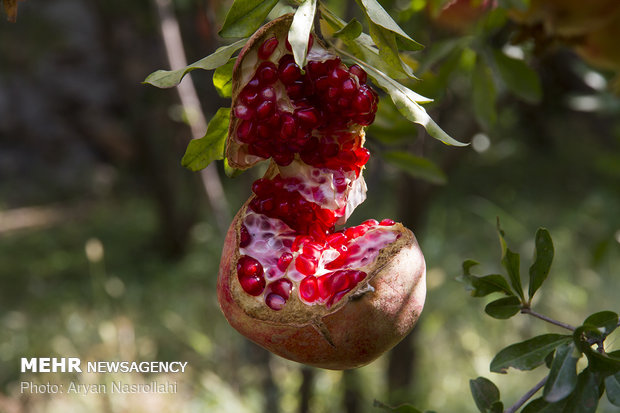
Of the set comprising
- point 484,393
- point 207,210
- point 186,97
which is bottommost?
point 207,210

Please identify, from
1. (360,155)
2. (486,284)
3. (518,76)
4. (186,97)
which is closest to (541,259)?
(486,284)

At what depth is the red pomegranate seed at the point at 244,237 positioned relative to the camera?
0.54m

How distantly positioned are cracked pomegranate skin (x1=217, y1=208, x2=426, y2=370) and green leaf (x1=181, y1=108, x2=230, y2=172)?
131mm

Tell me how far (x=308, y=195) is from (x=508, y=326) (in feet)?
7.43

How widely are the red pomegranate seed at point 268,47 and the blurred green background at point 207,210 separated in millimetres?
250

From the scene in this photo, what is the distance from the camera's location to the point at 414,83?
66 centimetres

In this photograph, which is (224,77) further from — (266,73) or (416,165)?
(416,165)

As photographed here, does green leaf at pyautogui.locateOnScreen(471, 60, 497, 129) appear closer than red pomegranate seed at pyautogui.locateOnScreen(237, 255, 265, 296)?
No

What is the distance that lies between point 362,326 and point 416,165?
36 cm

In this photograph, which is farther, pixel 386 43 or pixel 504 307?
pixel 504 307

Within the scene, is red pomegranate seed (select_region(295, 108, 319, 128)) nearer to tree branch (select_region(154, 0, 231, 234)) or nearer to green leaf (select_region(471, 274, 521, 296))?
green leaf (select_region(471, 274, 521, 296))

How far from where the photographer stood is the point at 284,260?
1.79 ft

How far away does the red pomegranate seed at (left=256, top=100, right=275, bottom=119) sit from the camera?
494 millimetres

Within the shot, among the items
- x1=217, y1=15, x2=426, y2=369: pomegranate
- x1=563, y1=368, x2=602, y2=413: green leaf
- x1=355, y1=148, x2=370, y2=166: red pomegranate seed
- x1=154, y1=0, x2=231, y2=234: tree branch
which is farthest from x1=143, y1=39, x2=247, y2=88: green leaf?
x1=154, y1=0, x2=231, y2=234: tree branch
